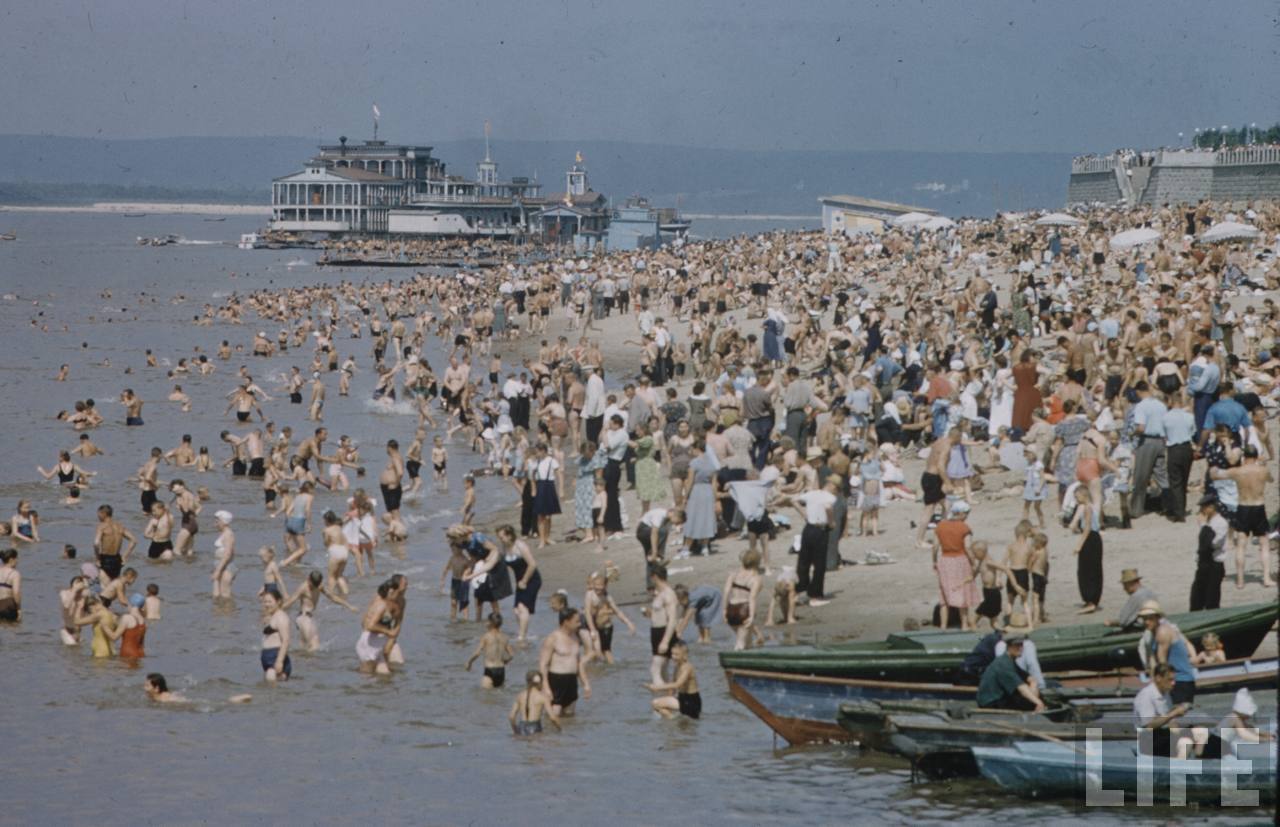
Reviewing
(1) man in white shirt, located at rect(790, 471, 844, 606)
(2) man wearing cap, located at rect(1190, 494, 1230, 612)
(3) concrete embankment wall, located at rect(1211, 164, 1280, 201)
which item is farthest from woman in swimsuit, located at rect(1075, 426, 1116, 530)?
(3) concrete embankment wall, located at rect(1211, 164, 1280, 201)

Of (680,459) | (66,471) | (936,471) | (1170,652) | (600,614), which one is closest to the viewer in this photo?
(1170,652)

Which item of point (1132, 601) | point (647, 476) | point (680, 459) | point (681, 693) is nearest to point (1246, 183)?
point (647, 476)

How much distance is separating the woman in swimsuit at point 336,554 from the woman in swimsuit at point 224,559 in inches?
45.6

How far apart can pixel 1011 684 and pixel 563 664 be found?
3769 mm

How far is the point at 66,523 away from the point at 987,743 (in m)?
16.8

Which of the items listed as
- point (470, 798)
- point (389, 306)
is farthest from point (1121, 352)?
point (389, 306)

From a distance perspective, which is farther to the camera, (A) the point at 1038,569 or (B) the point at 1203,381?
(B) the point at 1203,381

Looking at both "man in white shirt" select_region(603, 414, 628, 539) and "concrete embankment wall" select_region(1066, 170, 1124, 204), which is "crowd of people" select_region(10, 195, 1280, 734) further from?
"concrete embankment wall" select_region(1066, 170, 1124, 204)

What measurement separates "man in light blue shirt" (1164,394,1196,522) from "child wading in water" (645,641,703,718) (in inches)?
228

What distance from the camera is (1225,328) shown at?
22688mm

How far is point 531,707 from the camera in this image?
46.3 feet

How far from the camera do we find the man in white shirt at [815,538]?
16797mm

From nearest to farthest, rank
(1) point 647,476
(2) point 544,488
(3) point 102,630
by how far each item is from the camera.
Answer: (3) point 102,630, (1) point 647,476, (2) point 544,488

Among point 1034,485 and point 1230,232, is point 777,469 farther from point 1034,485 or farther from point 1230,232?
point 1230,232
